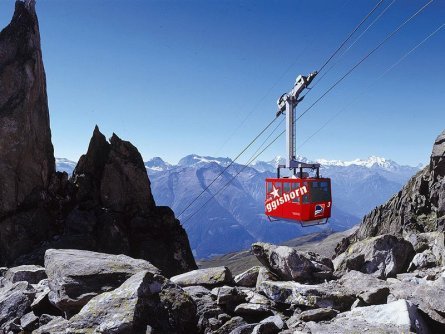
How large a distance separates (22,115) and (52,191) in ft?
40.0

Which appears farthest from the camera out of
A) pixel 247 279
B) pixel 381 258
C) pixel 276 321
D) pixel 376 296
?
pixel 381 258

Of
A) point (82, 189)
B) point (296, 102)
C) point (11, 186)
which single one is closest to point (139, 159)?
point (82, 189)

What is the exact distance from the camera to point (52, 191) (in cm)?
5494

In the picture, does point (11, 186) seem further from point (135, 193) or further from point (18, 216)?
point (135, 193)

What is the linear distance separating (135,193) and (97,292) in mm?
49546

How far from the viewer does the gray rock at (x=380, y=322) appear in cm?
882

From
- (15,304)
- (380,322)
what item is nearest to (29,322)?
(15,304)

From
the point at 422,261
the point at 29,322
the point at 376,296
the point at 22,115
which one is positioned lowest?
the point at 29,322

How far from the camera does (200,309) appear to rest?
11.7m

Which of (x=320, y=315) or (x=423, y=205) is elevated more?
(x=423, y=205)

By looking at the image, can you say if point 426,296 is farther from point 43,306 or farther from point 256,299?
point 43,306

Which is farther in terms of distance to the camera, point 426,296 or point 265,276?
point 265,276

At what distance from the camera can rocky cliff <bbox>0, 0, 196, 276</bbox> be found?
4978 cm

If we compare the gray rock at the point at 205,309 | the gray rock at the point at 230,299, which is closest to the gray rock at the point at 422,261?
the gray rock at the point at 230,299
